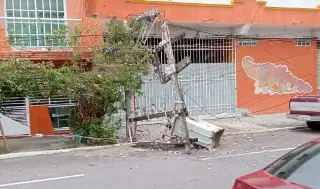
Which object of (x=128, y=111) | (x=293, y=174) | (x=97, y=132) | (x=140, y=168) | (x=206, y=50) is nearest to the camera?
(x=293, y=174)

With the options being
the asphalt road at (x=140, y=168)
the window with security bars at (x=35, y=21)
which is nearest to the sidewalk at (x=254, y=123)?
the asphalt road at (x=140, y=168)

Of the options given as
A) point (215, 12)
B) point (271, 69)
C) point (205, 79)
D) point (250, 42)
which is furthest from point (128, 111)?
point (271, 69)

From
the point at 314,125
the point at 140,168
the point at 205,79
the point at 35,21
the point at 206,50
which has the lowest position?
the point at 140,168

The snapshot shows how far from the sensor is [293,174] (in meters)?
3.51

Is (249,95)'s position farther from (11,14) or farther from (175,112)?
(11,14)

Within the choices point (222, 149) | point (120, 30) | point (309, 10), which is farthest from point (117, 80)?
point (309, 10)

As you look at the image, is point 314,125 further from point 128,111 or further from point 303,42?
point 128,111

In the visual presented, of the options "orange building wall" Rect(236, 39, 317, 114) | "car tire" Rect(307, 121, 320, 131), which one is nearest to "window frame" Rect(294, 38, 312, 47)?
"orange building wall" Rect(236, 39, 317, 114)

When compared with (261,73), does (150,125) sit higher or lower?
lower

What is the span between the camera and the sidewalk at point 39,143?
11188 millimetres

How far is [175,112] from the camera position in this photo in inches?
407

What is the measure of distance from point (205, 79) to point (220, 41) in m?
1.63

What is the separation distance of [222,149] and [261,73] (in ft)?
23.4

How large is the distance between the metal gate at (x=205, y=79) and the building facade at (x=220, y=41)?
37mm
